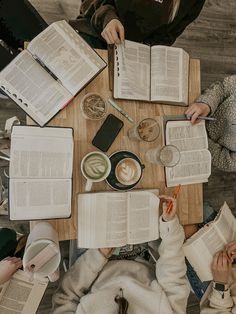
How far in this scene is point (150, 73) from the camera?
1.28m

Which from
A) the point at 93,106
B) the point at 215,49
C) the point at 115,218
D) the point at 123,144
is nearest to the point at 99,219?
the point at 115,218

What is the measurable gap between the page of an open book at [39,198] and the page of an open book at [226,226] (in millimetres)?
615

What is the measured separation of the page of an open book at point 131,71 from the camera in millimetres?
1226

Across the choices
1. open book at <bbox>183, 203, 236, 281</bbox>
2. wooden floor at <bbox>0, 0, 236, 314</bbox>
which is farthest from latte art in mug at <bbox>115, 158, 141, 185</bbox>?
wooden floor at <bbox>0, 0, 236, 314</bbox>

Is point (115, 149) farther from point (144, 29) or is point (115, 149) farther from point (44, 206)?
point (144, 29)

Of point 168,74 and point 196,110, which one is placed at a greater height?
point 168,74

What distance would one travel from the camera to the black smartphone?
1.21 metres

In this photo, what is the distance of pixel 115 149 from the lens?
4.07 feet

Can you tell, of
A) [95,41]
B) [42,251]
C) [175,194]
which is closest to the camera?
[42,251]

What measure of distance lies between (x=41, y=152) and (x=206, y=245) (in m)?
0.73

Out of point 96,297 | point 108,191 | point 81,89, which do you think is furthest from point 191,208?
point 81,89

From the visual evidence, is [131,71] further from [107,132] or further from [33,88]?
[33,88]

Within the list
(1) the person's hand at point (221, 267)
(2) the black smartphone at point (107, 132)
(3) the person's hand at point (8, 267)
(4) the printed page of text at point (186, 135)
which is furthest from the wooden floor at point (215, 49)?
(3) the person's hand at point (8, 267)

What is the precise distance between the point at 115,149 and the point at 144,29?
0.53 m
